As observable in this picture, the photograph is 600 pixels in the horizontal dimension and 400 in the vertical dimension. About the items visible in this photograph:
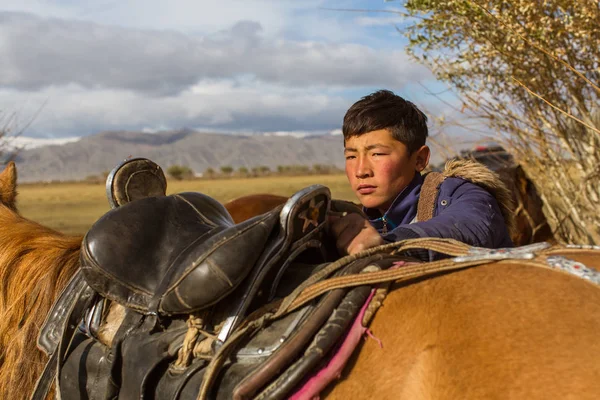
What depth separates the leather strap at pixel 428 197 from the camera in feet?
7.15

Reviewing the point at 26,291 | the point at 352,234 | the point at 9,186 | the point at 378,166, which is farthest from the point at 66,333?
the point at 378,166

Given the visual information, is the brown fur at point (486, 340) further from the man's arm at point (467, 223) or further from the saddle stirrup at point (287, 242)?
the man's arm at point (467, 223)

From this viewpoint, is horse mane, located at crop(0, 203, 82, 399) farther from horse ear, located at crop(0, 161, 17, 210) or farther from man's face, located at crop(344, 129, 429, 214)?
man's face, located at crop(344, 129, 429, 214)

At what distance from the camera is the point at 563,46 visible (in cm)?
498

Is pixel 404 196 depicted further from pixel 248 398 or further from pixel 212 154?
pixel 212 154

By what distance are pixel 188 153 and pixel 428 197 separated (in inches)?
5225

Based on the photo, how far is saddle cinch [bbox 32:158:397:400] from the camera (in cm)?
137

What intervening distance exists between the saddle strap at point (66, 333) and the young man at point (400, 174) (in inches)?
40.7

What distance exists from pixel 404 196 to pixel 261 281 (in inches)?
39.3

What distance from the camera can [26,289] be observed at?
6.64 ft

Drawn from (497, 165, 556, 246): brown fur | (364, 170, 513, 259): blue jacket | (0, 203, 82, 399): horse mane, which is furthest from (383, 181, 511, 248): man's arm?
(497, 165, 556, 246): brown fur

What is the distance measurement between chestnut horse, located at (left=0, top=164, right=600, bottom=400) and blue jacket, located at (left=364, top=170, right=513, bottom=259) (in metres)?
0.45

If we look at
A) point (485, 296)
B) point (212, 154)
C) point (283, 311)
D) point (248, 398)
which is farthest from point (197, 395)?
point (212, 154)

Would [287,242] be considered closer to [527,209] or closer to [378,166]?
[378,166]
